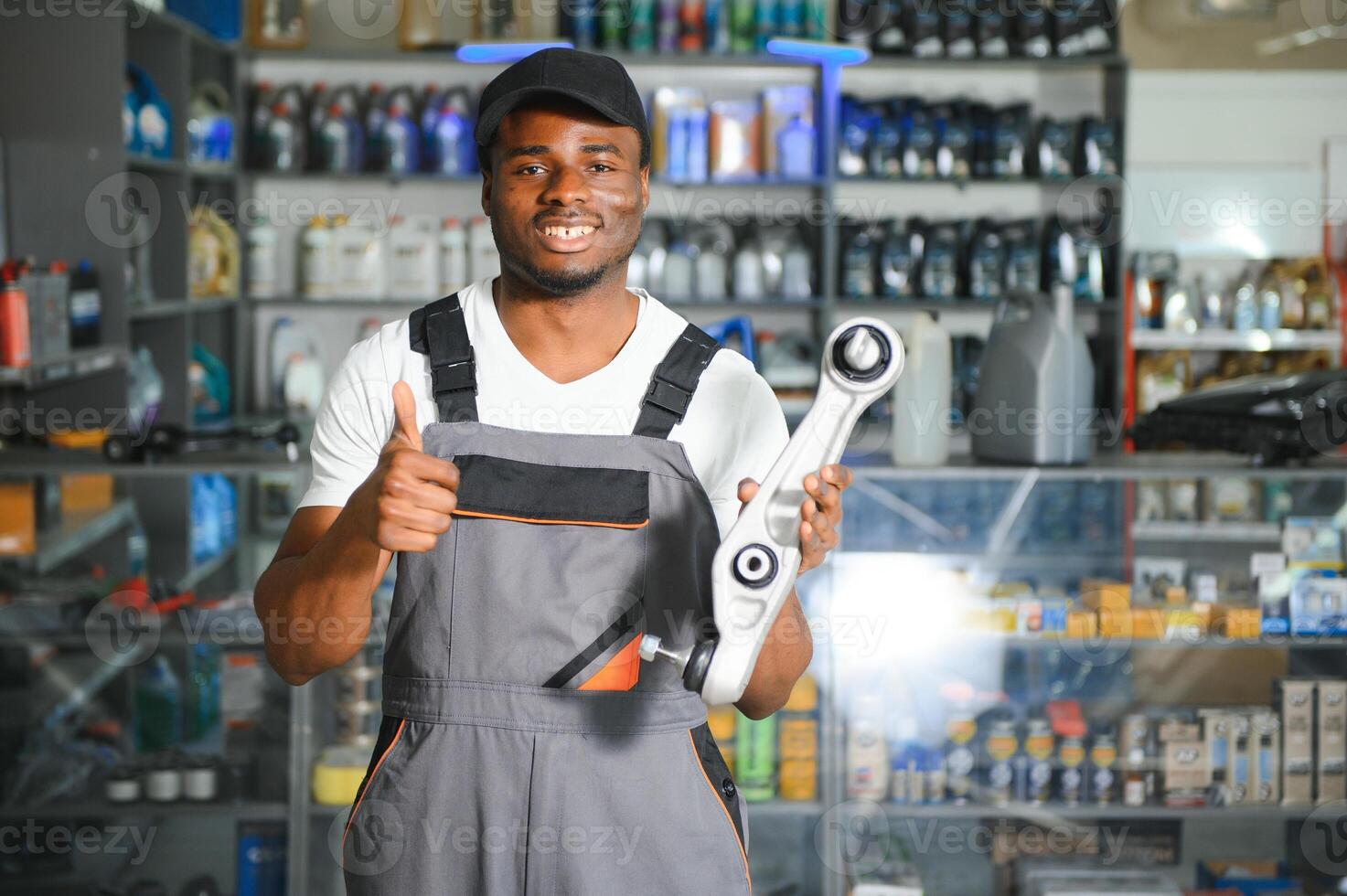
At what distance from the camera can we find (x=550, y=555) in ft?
4.69

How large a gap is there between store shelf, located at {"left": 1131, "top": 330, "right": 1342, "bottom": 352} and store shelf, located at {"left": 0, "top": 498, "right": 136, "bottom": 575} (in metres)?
4.00

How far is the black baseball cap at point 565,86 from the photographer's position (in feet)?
4.63

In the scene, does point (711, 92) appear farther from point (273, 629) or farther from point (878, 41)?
point (273, 629)

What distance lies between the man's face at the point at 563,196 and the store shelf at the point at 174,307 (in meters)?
2.87

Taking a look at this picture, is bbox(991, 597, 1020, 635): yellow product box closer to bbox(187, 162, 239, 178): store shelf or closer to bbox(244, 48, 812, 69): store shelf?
bbox(244, 48, 812, 69): store shelf

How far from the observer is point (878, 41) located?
205 inches

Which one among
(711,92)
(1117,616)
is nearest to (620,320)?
(1117,616)

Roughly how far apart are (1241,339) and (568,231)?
14.8 feet

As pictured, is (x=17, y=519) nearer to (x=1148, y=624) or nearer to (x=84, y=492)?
(x=84, y=492)

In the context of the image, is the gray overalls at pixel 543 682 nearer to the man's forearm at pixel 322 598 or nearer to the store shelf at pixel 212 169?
the man's forearm at pixel 322 598

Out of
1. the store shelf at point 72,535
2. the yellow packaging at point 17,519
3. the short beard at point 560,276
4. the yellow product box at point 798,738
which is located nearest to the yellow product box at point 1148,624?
the yellow product box at point 798,738

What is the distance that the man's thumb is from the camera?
1.29m

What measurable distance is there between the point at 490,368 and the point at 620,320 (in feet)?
0.53

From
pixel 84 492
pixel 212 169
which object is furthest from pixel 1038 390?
pixel 212 169
